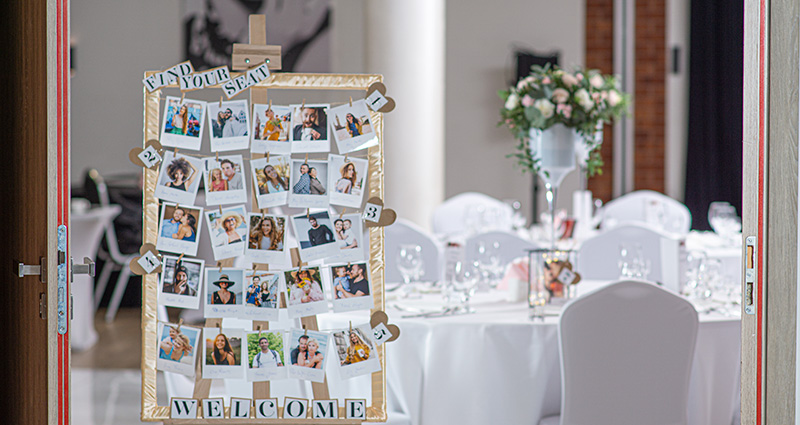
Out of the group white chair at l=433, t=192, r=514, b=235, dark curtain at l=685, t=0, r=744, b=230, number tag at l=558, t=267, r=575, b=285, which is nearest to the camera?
number tag at l=558, t=267, r=575, b=285

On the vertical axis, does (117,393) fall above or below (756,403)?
below

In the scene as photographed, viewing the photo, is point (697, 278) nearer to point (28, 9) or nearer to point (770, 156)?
point (770, 156)

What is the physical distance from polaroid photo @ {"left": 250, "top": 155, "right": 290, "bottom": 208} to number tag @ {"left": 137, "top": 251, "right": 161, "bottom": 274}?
31 cm

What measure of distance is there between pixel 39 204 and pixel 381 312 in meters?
0.91

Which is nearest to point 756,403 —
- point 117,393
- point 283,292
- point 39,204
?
point 283,292

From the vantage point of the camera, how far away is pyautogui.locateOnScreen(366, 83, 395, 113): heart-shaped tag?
218cm

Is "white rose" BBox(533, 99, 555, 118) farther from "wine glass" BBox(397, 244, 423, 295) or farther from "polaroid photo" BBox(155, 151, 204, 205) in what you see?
"polaroid photo" BBox(155, 151, 204, 205)

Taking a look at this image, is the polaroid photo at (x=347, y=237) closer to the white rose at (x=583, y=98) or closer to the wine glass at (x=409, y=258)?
the wine glass at (x=409, y=258)

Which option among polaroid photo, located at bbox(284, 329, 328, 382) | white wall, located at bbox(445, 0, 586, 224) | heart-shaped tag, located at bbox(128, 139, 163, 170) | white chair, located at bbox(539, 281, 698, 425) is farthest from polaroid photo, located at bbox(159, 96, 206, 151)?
white wall, located at bbox(445, 0, 586, 224)

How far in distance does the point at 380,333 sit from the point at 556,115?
1.55 metres

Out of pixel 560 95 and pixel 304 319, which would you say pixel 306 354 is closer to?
pixel 304 319

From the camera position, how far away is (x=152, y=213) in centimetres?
216

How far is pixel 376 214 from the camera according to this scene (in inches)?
85.7

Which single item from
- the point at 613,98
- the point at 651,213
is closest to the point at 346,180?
the point at 613,98
